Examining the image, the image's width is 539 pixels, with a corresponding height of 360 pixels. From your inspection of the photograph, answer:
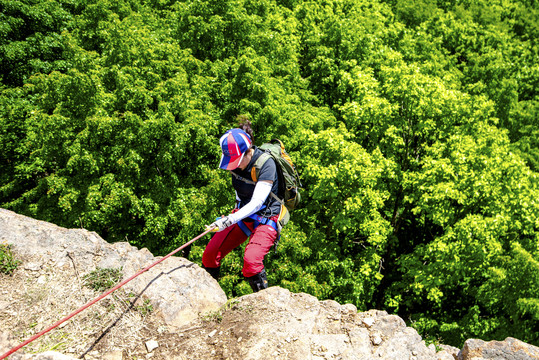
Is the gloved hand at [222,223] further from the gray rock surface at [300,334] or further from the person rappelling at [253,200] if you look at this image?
the gray rock surface at [300,334]

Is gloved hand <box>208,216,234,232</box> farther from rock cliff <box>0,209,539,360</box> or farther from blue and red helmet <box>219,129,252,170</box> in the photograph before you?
rock cliff <box>0,209,539,360</box>

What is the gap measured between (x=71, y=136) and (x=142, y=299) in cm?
807

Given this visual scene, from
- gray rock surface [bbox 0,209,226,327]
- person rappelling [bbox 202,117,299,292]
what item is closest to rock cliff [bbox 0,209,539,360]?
gray rock surface [bbox 0,209,226,327]

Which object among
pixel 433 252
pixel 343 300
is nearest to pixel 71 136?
pixel 343 300

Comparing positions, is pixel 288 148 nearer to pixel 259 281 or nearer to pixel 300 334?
pixel 259 281

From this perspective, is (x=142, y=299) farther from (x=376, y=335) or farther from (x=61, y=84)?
(x=61, y=84)

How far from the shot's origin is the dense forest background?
10867 millimetres

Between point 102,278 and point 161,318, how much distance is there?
2.87 ft

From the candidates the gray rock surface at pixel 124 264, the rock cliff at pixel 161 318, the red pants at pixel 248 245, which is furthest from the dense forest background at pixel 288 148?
the rock cliff at pixel 161 318

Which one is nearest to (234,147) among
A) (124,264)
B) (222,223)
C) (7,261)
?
(222,223)

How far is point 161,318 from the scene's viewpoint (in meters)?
4.61

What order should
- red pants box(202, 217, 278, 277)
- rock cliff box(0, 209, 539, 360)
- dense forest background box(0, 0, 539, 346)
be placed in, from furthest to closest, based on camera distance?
dense forest background box(0, 0, 539, 346)
red pants box(202, 217, 278, 277)
rock cliff box(0, 209, 539, 360)

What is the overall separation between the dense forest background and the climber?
193 inches

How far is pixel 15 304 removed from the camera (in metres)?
4.36
